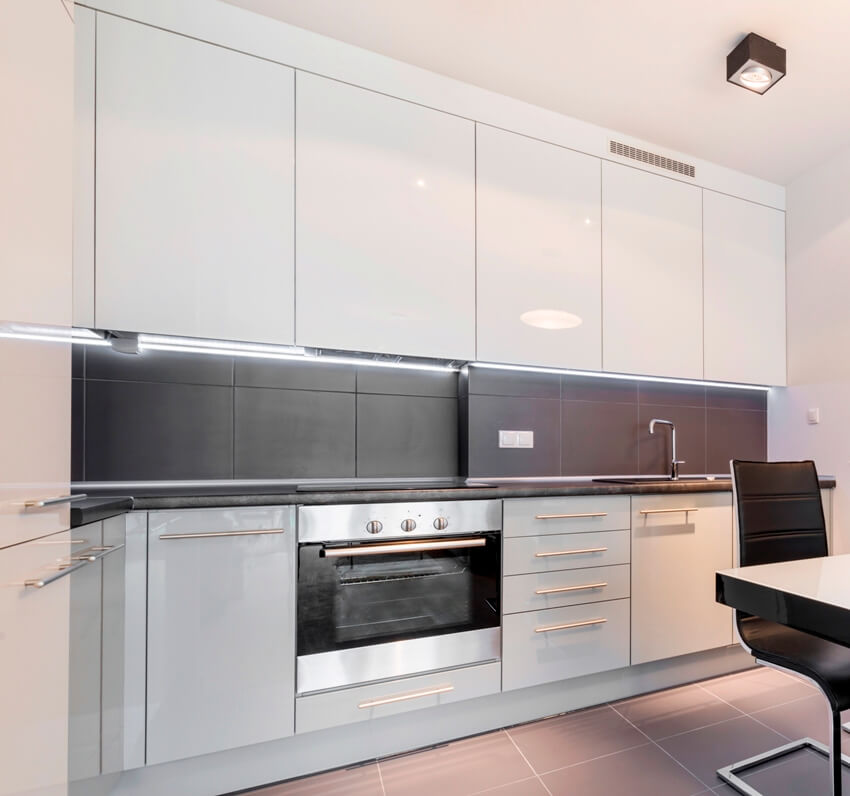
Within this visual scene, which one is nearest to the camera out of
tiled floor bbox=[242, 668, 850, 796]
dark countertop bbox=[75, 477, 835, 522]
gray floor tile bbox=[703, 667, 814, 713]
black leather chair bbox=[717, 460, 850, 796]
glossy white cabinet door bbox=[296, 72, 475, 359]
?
black leather chair bbox=[717, 460, 850, 796]

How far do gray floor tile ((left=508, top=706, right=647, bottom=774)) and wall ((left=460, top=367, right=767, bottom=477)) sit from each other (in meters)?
1.07

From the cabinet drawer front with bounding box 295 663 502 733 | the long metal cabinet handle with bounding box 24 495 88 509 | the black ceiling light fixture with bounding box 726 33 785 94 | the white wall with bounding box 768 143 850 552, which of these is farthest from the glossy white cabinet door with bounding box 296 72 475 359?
the white wall with bounding box 768 143 850 552

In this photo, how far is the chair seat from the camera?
3.86 ft

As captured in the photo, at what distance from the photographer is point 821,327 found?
9.07ft

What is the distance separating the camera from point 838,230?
8.86 ft

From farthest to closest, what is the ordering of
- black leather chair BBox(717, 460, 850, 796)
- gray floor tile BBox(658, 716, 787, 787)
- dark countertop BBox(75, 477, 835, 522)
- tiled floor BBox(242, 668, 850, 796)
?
gray floor tile BBox(658, 716, 787, 787) < tiled floor BBox(242, 668, 850, 796) < dark countertop BBox(75, 477, 835, 522) < black leather chair BBox(717, 460, 850, 796)

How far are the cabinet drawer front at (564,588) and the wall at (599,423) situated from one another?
0.60m

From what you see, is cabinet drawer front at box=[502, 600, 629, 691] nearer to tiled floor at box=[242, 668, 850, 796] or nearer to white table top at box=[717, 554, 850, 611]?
tiled floor at box=[242, 668, 850, 796]

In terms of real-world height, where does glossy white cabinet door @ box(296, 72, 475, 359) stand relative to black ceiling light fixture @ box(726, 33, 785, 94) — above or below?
below

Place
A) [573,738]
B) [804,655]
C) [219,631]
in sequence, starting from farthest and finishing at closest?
[573,738], [219,631], [804,655]

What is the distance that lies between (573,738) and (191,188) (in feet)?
8.36

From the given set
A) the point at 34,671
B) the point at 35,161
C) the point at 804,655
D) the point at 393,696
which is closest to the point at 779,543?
the point at 804,655

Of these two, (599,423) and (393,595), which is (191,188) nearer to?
(393,595)

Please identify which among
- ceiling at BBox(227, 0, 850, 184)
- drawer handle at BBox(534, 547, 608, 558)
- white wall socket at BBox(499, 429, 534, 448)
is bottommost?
drawer handle at BBox(534, 547, 608, 558)
